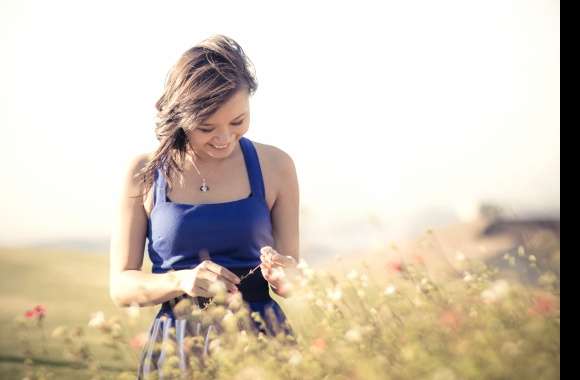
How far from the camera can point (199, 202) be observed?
8.38ft

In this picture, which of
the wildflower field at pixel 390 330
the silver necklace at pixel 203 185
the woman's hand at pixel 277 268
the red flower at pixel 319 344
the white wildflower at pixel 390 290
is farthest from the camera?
the silver necklace at pixel 203 185

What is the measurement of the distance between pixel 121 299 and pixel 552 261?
1370 mm

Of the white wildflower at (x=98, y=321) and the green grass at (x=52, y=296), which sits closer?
the white wildflower at (x=98, y=321)

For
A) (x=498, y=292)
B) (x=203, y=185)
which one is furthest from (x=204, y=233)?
(x=498, y=292)

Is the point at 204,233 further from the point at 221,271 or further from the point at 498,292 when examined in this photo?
the point at 498,292

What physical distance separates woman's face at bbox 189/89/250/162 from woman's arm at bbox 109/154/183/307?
9.8 inches

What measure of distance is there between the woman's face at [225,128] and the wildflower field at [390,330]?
546 millimetres

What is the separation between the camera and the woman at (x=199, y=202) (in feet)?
7.98

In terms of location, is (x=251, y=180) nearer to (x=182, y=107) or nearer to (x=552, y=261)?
(x=182, y=107)

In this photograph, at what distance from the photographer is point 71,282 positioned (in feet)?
19.7

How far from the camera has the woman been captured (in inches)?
95.8

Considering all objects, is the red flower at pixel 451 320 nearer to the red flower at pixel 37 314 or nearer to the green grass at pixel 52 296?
the red flower at pixel 37 314

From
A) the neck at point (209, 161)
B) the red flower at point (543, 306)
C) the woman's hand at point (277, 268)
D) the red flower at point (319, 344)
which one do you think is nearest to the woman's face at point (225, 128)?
the neck at point (209, 161)
